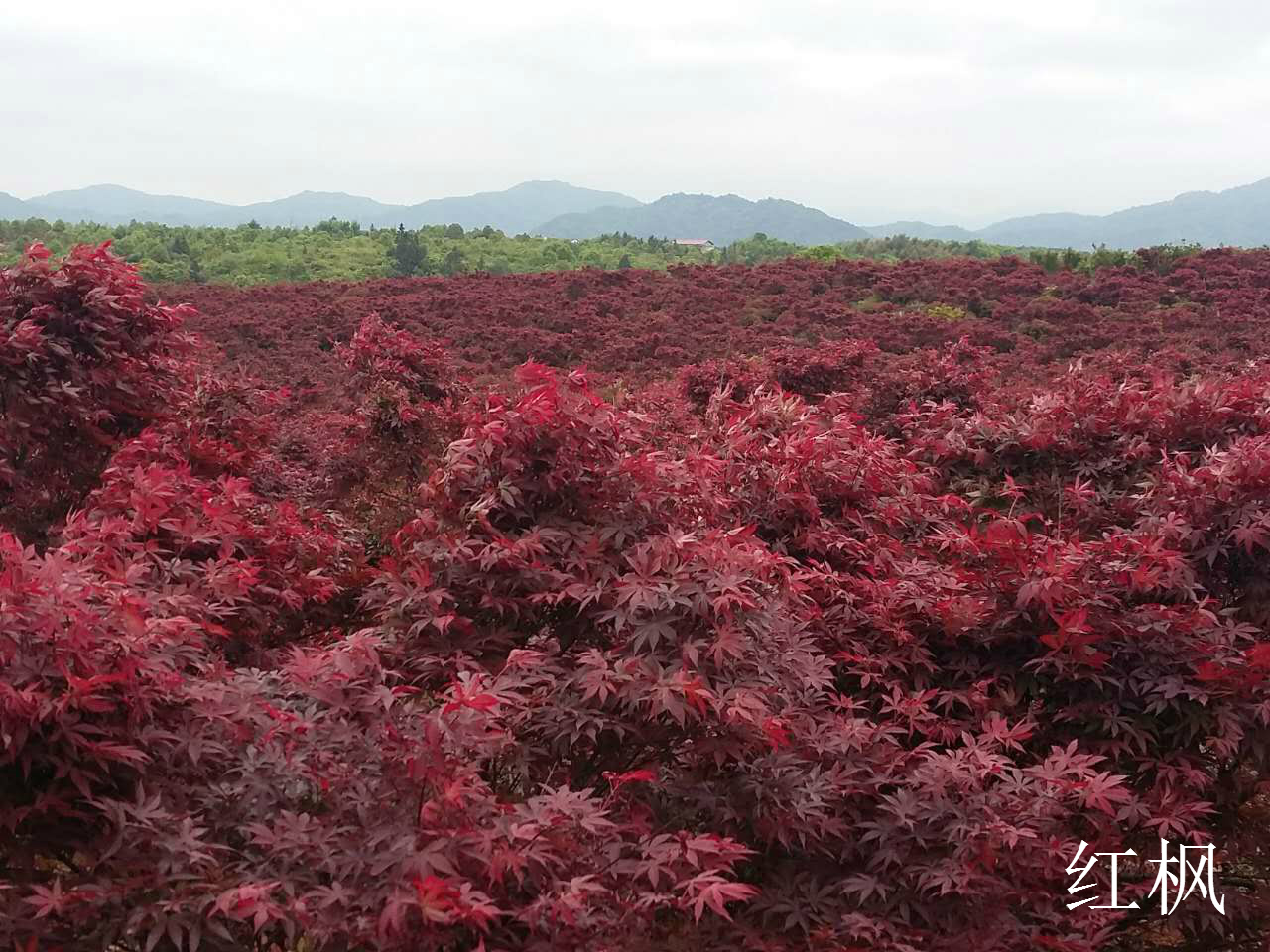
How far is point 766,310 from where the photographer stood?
21781mm

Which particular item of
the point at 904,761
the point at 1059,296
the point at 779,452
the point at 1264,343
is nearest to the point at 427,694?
the point at 904,761

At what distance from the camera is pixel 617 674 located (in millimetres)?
2479

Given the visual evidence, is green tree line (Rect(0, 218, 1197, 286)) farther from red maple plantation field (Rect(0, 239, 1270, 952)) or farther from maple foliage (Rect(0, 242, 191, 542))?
maple foliage (Rect(0, 242, 191, 542))

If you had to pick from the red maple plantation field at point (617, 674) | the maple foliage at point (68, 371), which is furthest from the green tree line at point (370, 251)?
the maple foliage at point (68, 371)

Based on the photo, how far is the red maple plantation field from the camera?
2047 millimetres

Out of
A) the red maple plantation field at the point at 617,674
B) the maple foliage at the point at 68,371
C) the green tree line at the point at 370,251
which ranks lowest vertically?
the red maple plantation field at the point at 617,674

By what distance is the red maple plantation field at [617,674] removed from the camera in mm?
2047

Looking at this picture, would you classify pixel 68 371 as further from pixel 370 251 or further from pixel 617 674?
pixel 370 251

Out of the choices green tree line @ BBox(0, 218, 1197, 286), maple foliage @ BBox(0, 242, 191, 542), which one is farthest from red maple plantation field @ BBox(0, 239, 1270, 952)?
green tree line @ BBox(0, 218, 1197, 286)

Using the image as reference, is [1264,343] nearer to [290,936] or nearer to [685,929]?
[685,929]

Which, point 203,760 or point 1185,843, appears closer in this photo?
point 203,760

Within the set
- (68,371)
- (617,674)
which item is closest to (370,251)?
(68,371)

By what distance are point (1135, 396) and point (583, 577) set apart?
11.2 feet

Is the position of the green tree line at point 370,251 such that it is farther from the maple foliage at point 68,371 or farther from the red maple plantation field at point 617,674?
the maple foliage at point 68,371
